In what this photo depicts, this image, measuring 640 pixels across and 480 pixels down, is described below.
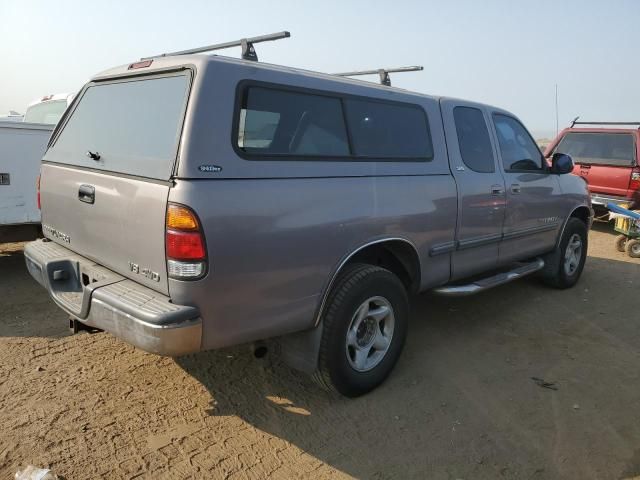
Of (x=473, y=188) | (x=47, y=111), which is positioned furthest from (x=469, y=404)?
(x=47, y=111)

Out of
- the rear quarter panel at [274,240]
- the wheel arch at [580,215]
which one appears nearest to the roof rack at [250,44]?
the rear quarter panel at [274,240]

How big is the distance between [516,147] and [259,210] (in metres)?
3.31

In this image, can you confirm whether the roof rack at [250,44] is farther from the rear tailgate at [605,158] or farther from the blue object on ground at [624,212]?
the rear tailgate at [605,158]

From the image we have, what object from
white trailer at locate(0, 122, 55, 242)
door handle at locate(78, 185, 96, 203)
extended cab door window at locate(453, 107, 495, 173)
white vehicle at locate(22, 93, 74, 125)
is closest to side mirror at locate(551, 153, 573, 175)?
extended cab door window at locate(453, 107, 495, 173)

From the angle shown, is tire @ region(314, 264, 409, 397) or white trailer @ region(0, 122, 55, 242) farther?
white trailer @ region(0, 122, 55, 242)

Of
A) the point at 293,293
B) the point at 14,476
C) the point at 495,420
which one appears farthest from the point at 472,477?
the point at 14,476

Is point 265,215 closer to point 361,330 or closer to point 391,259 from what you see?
point 361,330

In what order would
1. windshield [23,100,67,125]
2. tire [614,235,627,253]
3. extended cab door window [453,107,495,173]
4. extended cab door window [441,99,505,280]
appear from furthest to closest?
tire [614,235,627,253] < windshield [23,100,67,125] < extended cab door window [453,107,495,173] < extended cab door window [441,99,505,280]

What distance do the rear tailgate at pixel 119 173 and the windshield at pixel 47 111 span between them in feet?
16.1

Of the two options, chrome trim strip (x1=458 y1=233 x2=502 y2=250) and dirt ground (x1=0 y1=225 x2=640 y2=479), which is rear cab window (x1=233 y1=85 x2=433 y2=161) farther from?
dirt ground (x1=0 y1=225 x2=640 y2=479)

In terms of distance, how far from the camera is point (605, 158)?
959cm

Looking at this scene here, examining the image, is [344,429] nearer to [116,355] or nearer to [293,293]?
[293,293]

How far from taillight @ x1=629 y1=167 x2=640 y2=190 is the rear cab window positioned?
7002 mm

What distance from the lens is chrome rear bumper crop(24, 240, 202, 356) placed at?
7.98 feet
